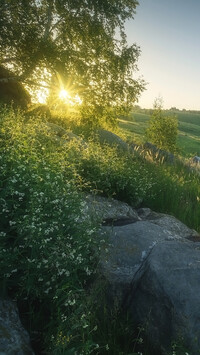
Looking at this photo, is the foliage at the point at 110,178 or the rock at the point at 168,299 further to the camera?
the foliage at the point at 110,178

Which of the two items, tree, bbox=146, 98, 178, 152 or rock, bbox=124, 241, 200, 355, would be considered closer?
rock, bbox=124, 241, 200, 355

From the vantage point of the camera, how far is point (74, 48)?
80.1 feet

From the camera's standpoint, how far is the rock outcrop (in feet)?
12.3

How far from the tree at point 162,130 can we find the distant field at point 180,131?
1.33 meters

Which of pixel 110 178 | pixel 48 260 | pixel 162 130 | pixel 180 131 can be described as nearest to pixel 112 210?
pixel 110 178

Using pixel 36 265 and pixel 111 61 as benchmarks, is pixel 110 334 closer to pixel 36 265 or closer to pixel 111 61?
pixel 36 265

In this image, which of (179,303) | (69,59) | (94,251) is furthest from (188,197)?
(69,59)

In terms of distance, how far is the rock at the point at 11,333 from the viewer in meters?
3.47

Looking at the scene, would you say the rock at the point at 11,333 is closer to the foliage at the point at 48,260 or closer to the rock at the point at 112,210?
the foliage at the point at 48,260

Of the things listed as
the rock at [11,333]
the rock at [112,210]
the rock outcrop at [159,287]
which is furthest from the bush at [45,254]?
the rock at [112,210]

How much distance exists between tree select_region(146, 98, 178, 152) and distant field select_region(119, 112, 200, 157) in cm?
133

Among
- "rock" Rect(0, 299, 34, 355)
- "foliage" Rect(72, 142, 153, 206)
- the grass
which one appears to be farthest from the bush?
"foliage" Rect(72, 142, 153, 206)

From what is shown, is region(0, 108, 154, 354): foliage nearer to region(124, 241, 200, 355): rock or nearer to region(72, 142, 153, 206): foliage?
region(124, 241, 200, 355): rock

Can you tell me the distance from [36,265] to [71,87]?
22.1 metres
